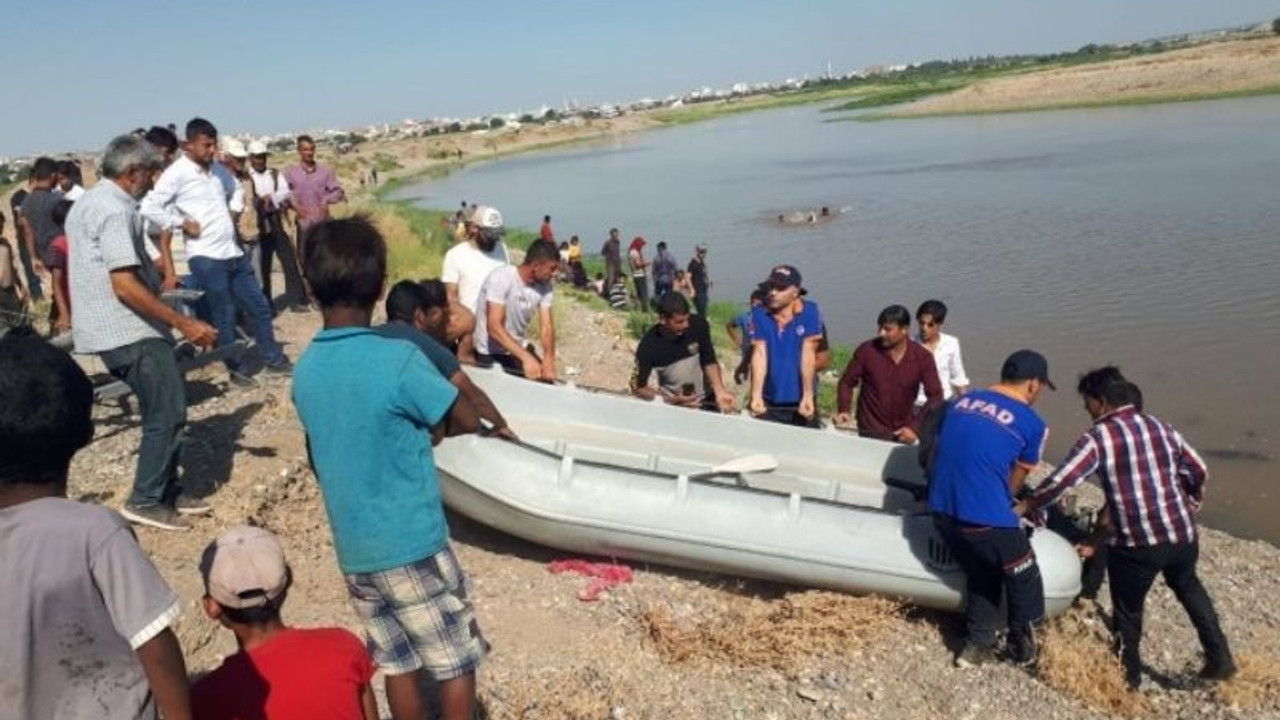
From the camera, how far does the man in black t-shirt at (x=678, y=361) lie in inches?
225

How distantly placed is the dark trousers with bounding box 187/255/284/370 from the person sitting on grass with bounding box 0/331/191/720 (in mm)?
4628

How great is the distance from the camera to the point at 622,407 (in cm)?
582

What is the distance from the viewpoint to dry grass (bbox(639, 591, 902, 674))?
4.03 meters

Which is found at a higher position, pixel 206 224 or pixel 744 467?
pixel 206 224

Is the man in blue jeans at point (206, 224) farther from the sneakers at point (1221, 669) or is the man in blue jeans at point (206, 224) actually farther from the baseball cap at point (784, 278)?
the sneakers at point (1221, 669)

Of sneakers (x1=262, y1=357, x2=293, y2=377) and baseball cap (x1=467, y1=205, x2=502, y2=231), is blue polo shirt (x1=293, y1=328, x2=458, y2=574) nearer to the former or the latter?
baseball cap (x1=467, y1=205, x2=502, y2=231)

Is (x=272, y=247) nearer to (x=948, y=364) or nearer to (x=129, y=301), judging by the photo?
(x=129, y=301)

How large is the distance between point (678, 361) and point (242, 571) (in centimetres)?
396

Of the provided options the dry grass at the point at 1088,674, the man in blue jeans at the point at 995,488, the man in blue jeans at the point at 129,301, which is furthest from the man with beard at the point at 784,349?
the man in blue jeans at the point at 129,301

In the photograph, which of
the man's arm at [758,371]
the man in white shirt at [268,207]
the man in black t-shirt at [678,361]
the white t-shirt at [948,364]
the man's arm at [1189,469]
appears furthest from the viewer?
the man in white shirt at [268,207]

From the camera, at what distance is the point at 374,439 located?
7.66ft

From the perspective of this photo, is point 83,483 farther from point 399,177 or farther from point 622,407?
point 399,177

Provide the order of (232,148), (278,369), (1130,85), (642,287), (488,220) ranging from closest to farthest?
(488,220)
(278,369)
(232,148)
(642,287)
(1130,85)

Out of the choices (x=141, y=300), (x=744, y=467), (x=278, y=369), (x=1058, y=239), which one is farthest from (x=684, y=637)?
(x=1058, y=239)
